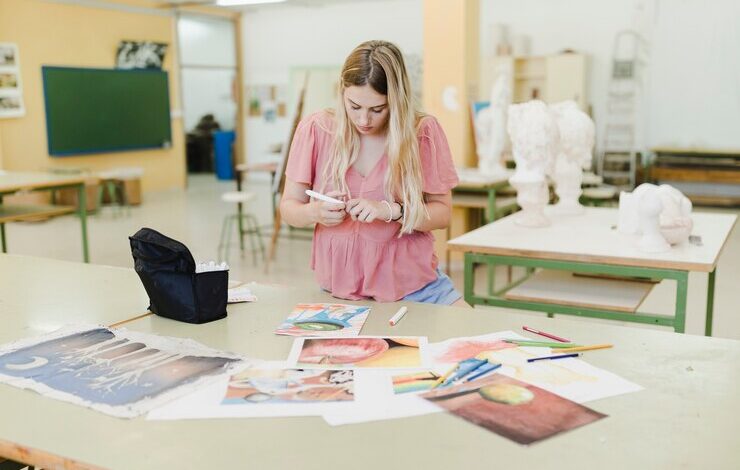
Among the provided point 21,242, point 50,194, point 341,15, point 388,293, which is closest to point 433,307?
point 388,293

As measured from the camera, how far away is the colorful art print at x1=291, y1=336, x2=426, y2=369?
1594mm

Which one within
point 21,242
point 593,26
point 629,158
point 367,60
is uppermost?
point 593,26

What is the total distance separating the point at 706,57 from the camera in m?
9.48

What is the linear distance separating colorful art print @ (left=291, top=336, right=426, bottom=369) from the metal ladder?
28.5 ft

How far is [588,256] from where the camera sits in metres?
2.83

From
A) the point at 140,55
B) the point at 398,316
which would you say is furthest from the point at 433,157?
the point at 140,55

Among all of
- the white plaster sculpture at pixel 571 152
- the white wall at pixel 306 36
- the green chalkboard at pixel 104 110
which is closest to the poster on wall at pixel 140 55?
the green chalkboard at pixel 104 110

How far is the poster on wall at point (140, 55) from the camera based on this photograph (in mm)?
10430

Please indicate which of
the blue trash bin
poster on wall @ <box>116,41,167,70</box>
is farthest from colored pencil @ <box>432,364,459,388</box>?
the blue trash bin

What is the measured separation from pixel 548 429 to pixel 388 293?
1.02m

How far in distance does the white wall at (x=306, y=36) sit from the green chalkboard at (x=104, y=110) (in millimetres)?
2090

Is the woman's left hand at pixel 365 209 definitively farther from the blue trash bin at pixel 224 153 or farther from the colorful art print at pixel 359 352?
the blue trash bin at pixel 224 153

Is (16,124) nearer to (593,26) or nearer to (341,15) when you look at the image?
(341,15)

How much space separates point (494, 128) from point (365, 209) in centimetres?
364
